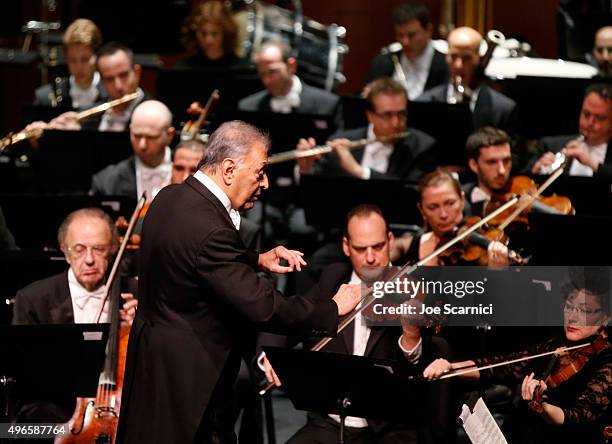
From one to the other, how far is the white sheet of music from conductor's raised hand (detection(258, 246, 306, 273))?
781 mm

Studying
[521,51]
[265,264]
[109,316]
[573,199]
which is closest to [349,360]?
[265,264]

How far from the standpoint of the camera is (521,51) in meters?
7.17

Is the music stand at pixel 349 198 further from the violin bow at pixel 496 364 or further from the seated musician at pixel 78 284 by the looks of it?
the violin bow at pixel 496 364

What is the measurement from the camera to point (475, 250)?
4.77 m

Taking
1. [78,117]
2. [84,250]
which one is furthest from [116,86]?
[84,250]

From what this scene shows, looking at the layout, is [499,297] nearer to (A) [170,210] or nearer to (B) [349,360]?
(B) [349,360]

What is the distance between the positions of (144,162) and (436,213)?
174 centimetres

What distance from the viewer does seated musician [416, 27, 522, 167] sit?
251 inches

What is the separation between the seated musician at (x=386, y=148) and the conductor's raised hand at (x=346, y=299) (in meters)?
2.66

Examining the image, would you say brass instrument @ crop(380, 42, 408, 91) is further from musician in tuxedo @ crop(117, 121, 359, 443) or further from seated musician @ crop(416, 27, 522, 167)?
musician in tuxedo @ crop(117, 121, 359, 443)

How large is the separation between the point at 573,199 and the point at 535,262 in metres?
0.71

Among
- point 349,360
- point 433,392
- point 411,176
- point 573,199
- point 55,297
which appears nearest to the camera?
point 349,360

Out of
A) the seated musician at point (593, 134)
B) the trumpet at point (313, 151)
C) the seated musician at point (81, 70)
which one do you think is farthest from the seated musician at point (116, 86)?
the seated musician at point (593, 134)

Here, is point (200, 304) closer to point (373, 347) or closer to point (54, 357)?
point (54, 357)
